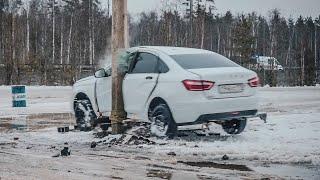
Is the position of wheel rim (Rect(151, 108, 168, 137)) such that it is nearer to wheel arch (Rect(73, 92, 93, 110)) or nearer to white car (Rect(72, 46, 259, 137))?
white car (Rect(72, 46, 259, 137))

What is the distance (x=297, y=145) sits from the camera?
8.47 m

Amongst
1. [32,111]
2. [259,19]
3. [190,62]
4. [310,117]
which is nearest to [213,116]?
[190,62]

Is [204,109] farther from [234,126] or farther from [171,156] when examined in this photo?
[234,126]

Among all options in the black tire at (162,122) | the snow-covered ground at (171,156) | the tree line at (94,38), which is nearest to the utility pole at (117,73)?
the snow-covered ground at (171,156)

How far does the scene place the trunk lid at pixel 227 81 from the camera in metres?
9.19

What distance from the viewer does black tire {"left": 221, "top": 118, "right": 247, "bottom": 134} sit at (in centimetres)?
1030

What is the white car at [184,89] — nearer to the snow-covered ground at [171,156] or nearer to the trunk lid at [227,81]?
the trunk lid at [227,81]

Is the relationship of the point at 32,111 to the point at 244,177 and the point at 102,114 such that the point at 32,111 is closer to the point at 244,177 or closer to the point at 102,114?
the point at 102,114

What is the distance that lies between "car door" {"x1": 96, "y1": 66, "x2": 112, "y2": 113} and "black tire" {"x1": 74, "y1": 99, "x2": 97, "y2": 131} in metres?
0.40

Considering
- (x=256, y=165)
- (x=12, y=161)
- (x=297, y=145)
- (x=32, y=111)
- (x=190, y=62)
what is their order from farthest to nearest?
(x=32, y=111), (x=190, y=62), (x=297, y=145), (x=12, y=161), (x=256, y=165)

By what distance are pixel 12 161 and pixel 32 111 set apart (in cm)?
978

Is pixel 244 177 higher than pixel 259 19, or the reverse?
pixel 259 19

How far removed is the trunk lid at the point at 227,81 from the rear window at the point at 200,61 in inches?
10.3

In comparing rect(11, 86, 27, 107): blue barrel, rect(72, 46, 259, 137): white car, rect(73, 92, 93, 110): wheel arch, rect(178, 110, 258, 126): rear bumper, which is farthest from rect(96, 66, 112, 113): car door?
rect(11, 86, 27, 107): blue barrel
